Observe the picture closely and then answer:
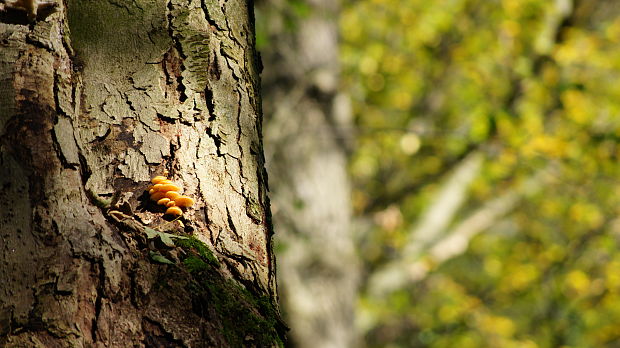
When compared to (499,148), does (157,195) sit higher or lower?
lower

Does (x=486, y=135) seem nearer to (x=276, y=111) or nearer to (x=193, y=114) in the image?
(x=276, y=111)

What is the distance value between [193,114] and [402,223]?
8932 mm

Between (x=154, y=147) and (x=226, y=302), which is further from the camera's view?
(x=154, y=147)

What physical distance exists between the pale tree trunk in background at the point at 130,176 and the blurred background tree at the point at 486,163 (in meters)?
4.50

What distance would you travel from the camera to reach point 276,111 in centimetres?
576

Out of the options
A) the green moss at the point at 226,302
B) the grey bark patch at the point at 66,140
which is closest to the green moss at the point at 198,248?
the green moss at the point at 226,302

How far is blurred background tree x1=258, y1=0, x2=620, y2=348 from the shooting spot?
789 cm

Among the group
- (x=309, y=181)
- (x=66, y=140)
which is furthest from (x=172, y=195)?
(x=309, y=181)

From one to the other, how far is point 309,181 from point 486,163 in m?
3.28

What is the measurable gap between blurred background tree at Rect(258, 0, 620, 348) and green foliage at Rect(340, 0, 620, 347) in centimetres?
3

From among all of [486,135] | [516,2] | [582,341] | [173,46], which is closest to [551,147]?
[516,2]

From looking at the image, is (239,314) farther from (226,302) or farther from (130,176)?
(130,176)

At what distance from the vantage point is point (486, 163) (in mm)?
8281

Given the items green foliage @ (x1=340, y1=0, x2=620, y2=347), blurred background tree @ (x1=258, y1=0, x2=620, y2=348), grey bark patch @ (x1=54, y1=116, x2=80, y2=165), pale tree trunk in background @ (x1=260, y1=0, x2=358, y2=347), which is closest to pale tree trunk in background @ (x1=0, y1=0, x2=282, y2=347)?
grey bark patch @ (x1=54, y1=116, x2=80, y2=165)
